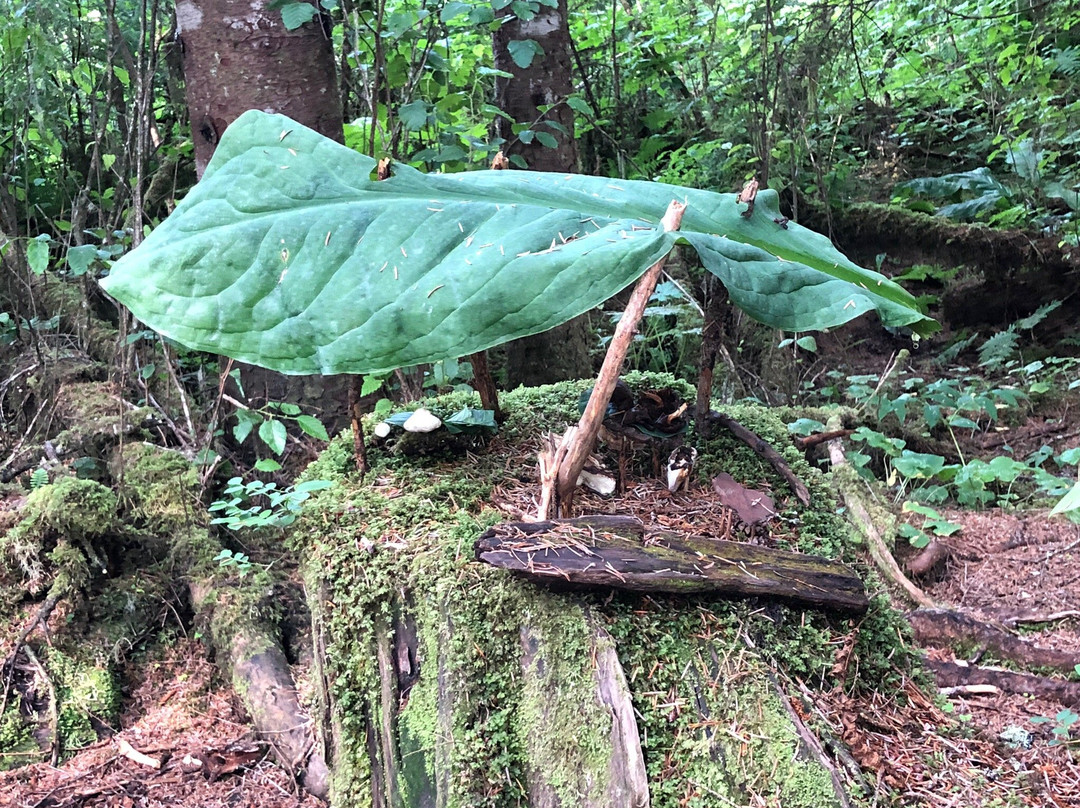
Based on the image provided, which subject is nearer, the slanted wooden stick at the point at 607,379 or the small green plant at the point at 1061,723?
the slanted wooden stick at the point at 607,379

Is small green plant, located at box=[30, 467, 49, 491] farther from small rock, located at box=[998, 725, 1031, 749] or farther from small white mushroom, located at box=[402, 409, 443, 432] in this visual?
small rock, located at box=[998, 725, 1031, 749]

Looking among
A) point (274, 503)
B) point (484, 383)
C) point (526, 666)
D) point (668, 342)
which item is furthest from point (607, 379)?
point (668, 342)

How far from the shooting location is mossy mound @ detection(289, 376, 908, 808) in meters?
1.29

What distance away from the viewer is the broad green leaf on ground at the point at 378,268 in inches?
44.0

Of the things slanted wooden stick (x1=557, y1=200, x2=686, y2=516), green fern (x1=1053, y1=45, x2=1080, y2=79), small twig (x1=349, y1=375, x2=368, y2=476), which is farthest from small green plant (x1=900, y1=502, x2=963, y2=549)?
green fern (x1=1053, y1=45, x2=1080, y2=79)

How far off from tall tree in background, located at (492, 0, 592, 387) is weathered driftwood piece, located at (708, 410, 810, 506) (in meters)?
1.87

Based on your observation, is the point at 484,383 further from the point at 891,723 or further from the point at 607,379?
the point at 891,723

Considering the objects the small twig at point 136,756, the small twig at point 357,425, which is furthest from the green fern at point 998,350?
the small twig at point 136,756

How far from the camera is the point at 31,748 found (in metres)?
2.64

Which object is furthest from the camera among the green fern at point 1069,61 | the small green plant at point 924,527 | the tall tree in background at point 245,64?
the green fern at point 1069,61

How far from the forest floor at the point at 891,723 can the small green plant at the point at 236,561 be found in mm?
372

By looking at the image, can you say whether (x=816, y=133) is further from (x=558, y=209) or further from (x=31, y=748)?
(x=31, y=748)

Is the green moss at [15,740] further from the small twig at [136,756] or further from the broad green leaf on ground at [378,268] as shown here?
the broad green leaf on ground at [378,268]

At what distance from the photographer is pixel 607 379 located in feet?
4.65
